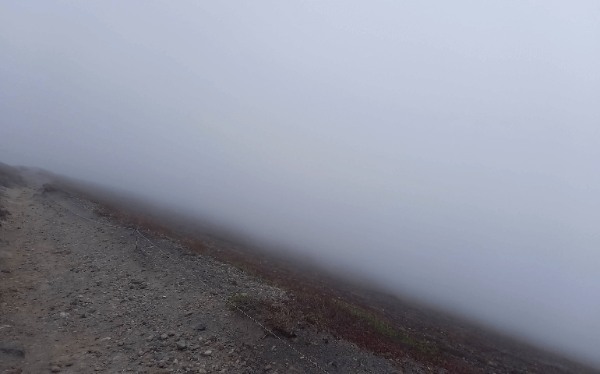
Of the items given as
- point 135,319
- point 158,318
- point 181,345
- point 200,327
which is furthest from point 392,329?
point 135,319

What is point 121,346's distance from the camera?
16.4 meters

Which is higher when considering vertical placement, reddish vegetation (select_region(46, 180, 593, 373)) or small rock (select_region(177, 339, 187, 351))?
reddish vegetation (select_region(46, 180, 593, 373))

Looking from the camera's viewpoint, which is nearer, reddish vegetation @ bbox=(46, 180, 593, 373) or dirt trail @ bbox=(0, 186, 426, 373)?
dirt trail @ bbox=(0, 186, 426, 373)

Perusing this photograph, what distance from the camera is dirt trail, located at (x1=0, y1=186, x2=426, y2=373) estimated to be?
15664 mm

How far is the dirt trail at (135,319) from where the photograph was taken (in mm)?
15664

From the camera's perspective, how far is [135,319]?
1883 centimetres

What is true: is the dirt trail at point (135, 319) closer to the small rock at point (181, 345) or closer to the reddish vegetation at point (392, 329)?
the small rock at point (181, 345)

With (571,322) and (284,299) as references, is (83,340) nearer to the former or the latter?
(284,299)

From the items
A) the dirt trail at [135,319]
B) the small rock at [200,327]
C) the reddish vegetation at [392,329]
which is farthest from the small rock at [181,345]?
the reddish vegetation at [392,329]

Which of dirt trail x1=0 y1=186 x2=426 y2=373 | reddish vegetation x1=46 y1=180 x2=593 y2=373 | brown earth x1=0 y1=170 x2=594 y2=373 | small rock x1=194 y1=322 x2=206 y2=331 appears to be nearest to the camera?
dirt trail x1=0 y1=186 x2=426 y2=373

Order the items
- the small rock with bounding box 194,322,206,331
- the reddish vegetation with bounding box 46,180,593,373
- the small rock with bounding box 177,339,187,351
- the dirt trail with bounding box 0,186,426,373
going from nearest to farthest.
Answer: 1. the dirt trail with bounding box 0,186,426,373
2. the small rock with bounding box 177,339,187,351
3. the small rock with bounding box 194,322,206,331
4. the reddish vegetation with bounding box 46,180,593,373

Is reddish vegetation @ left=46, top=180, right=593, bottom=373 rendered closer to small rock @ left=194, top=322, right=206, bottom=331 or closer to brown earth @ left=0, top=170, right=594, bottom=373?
brown earth @ left=0, top=170, right=594, bottom=373

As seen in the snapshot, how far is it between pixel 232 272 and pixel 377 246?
128 metres

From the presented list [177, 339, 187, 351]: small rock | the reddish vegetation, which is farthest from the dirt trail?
the reddish vegetation
